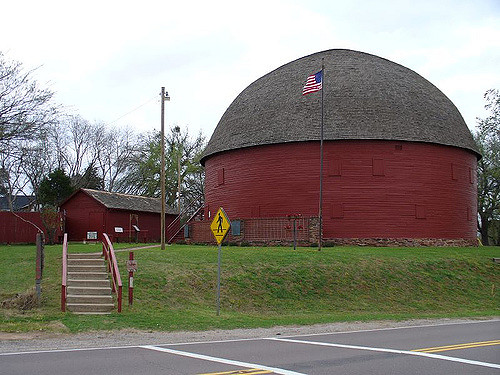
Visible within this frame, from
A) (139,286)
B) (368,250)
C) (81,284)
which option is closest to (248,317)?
(139,286)

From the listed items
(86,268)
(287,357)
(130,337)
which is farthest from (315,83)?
(287,357)

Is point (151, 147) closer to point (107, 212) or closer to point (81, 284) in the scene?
point (107, 212)

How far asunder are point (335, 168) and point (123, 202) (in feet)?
56.0

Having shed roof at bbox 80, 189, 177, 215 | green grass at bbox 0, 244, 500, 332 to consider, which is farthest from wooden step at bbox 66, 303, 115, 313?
shed roof at bbox 80, 189, 177, 215

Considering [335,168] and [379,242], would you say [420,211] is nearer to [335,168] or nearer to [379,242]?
[379,242]

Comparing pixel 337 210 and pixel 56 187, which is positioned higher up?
pixel 56 187

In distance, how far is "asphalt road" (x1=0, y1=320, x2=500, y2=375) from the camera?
8555mm

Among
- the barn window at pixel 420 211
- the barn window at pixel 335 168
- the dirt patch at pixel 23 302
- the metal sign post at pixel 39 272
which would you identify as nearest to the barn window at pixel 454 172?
the barn window at pixel 420 211

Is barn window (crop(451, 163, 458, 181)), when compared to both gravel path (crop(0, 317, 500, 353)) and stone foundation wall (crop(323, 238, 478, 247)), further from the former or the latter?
gravel path (crop(0, 317, 500, 353))

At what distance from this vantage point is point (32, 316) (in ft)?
47.8

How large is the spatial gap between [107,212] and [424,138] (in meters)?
20.7

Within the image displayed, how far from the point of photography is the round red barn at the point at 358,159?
103 feet

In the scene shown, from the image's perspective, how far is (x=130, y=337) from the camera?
41.8 feet

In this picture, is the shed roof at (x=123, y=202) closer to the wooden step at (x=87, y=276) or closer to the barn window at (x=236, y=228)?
the barn window at (x=236, y=228)
